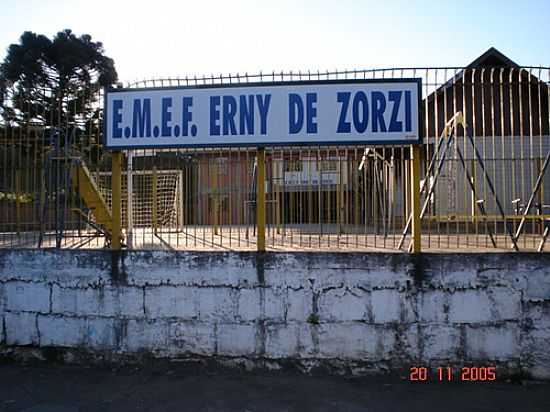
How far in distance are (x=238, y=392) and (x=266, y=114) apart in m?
3.26

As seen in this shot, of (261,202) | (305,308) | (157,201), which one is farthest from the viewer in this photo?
(157,201)

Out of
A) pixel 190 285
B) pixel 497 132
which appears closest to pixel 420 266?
A: pixel 190 285

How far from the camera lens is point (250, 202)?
8852 mm

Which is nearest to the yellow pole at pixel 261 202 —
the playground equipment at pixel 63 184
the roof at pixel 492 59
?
the playground equipment at pixel 63 184

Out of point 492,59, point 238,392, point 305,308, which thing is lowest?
point 238,392

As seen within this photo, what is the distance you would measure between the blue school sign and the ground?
9.17ft

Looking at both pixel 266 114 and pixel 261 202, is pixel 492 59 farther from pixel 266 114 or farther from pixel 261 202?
pixel 261 202

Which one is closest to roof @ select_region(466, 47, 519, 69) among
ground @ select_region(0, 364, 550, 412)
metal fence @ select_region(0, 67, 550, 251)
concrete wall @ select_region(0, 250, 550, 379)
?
metal fence @ select_region(0, 67, 550, 251)

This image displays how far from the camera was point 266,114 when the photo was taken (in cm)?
568

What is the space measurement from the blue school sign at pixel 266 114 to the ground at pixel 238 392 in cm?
280

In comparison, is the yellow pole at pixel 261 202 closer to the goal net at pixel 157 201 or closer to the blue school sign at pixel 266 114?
the blue school sign at pixel 266 114
